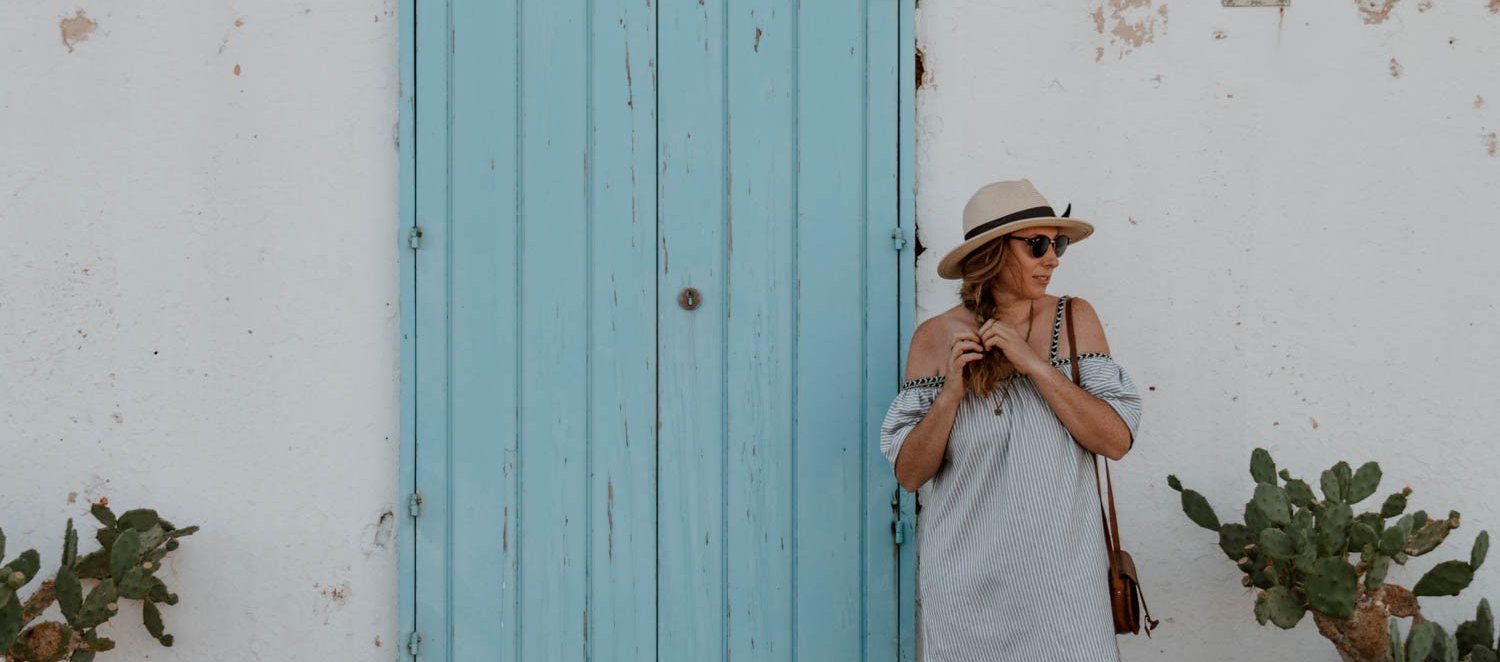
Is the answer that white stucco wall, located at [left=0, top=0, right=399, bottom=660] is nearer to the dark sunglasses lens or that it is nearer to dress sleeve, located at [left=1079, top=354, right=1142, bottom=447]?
the dark sunglasses lens

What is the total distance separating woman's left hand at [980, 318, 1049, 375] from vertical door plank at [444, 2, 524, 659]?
1.38 metres

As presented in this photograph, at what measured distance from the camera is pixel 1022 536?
261 centimetres

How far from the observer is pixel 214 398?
3.31m

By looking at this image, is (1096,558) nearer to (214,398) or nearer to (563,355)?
(563,355)

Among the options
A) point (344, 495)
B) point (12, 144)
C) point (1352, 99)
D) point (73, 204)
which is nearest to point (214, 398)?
point (344, 495)

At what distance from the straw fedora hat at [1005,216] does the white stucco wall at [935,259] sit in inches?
22.4

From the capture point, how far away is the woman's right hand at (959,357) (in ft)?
8.46

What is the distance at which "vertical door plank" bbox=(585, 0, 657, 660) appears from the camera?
3.28 meters

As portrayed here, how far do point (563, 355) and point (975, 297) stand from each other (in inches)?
47.1

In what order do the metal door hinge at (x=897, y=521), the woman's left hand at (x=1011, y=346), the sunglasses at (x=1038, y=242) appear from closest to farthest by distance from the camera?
1. the woman's left hand at (x=1011, y=346)
2. the sunglasses at (x=1038, y=242)
3. the metal door hinge at (x=897, y=521)

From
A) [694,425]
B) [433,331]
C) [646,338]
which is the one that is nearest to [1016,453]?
[694,425]

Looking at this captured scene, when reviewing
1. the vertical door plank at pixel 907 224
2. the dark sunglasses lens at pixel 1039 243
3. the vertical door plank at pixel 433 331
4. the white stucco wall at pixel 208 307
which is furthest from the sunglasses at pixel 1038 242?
the white stucco wall at pixel 208 307

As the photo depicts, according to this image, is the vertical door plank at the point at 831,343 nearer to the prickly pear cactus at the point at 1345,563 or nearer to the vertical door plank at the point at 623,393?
the vertical door plank at the point at 623,393

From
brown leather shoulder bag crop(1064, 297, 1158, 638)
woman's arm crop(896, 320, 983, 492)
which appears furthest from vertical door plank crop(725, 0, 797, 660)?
brown leather shoulder bag crop(1064, 297, 1158, 638)
